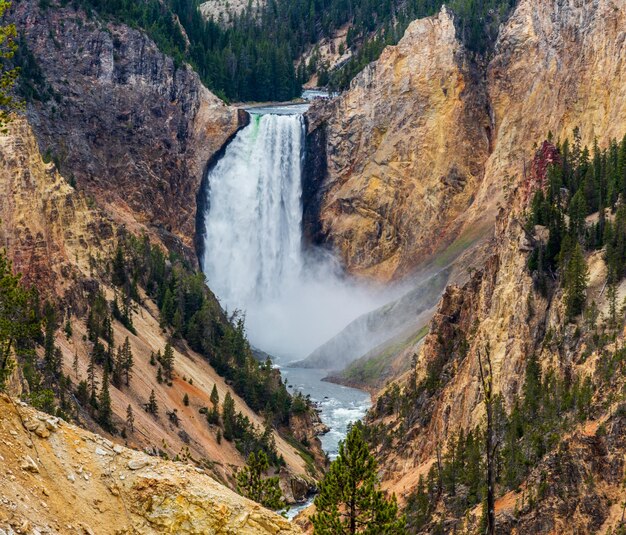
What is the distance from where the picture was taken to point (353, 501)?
37594 millimetres

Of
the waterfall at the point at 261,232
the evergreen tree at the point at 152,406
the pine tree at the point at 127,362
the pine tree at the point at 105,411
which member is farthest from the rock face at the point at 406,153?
the pine tree at the point at 105,411

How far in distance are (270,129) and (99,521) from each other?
12157cm

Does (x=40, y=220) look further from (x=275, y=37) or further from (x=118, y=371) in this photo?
(x=275, y=37)

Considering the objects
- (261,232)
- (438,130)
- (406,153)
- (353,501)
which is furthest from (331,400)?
(353,501)

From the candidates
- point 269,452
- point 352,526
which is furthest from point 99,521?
point 269,452

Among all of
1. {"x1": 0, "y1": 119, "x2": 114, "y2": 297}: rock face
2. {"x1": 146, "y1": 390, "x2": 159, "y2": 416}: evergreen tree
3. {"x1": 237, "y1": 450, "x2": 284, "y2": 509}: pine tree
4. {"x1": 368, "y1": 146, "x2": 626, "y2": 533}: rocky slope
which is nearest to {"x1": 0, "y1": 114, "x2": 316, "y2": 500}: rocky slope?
{"x1": 0, "y1": 119, "x2": 114, "y2": 297}: rock face

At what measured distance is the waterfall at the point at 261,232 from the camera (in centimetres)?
13825

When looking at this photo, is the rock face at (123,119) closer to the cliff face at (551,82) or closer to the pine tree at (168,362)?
the cliff face at (551,82)

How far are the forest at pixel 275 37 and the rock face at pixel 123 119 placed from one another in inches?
Answer: 154

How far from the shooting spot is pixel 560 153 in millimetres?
85438

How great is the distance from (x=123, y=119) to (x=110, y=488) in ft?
358

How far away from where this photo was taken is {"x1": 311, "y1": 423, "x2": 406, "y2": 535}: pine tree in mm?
36656

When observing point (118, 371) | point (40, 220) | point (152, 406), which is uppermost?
point (40, 220)

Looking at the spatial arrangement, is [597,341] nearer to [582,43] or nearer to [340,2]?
[582,43]
